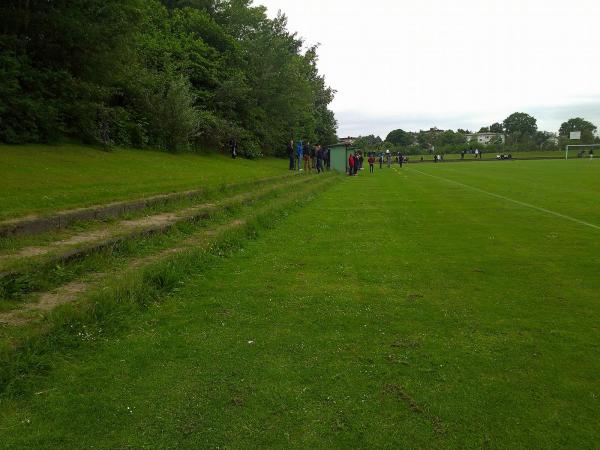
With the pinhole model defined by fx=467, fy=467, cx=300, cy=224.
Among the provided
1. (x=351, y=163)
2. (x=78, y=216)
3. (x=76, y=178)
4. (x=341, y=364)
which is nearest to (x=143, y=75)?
(x=351, y=163)

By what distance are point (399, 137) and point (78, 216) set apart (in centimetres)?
17293

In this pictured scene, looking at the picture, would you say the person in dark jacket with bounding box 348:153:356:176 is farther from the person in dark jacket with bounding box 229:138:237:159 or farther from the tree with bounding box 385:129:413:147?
the tree with bounding box 385:129:413:147

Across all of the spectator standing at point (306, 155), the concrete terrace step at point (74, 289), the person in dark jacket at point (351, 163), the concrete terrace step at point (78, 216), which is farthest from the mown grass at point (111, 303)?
the person in dark jacket at point (351, 163)

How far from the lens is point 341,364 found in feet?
11.7

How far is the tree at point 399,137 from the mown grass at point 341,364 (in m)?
170

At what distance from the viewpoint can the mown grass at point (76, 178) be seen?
32.0ft

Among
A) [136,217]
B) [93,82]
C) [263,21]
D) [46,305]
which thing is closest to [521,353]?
[46,305]

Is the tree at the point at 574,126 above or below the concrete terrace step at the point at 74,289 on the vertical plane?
above

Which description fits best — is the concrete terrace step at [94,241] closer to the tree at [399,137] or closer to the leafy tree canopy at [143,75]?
the leafy tree canopy at [143,75]

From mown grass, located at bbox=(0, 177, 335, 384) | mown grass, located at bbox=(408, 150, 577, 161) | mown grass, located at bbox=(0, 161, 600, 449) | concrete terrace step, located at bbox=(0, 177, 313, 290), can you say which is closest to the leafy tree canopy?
concrete terrace step, located at bbox=(0, 177, 313, 290)

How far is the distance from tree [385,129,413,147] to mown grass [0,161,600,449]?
16967 centimetres

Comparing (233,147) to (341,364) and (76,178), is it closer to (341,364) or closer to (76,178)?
(76,178)

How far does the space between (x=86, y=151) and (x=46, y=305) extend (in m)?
17.7

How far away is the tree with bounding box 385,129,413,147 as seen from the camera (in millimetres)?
170625
